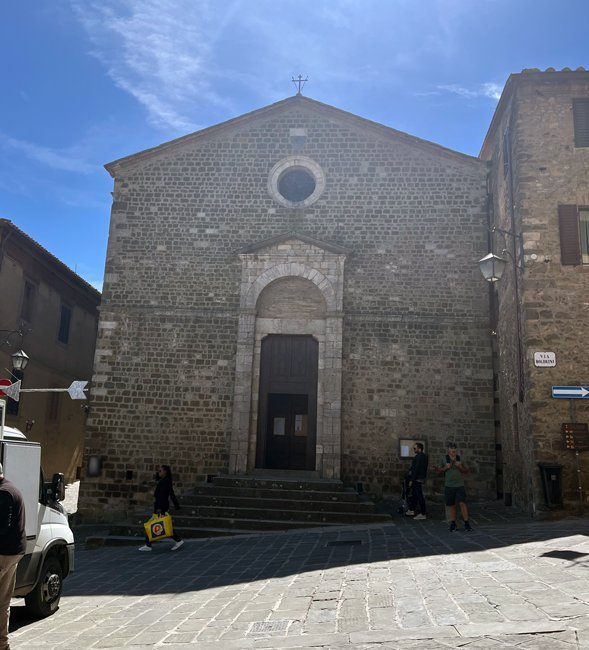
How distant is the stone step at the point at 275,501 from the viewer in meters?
13.0

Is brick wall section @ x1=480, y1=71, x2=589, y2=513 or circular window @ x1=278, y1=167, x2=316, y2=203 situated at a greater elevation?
circular window @ x1=278, y1=167, x2=316, y2=203

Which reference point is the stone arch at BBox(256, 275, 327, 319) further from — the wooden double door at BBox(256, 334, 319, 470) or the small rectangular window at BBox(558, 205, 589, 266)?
the small rectangular window at BBox(558, 205, 589, 266)

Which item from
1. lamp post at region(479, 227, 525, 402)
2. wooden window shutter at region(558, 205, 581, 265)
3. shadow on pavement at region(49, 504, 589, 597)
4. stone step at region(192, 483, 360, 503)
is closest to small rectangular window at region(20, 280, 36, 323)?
stone step at region(192, 483, 360, 503)

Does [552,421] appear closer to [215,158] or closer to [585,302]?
[585,302]

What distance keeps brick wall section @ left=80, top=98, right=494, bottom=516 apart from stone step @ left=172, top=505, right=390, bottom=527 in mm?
2227

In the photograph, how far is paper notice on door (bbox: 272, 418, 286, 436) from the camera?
15656mm

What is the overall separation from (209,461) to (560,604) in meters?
10.6

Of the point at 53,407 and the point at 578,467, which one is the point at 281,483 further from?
the point at 53,407

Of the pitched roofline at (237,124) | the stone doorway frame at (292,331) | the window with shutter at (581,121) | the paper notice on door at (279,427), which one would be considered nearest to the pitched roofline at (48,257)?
the pitched roofline at (237,124)

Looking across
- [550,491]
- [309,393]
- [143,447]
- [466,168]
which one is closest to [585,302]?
[550,491]

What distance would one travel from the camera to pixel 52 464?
71.0 ft

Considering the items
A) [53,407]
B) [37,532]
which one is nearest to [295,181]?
[53,407]

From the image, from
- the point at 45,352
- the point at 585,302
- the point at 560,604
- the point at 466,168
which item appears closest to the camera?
the point at 560,604

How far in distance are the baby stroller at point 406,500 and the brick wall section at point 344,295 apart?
2.89 ft
